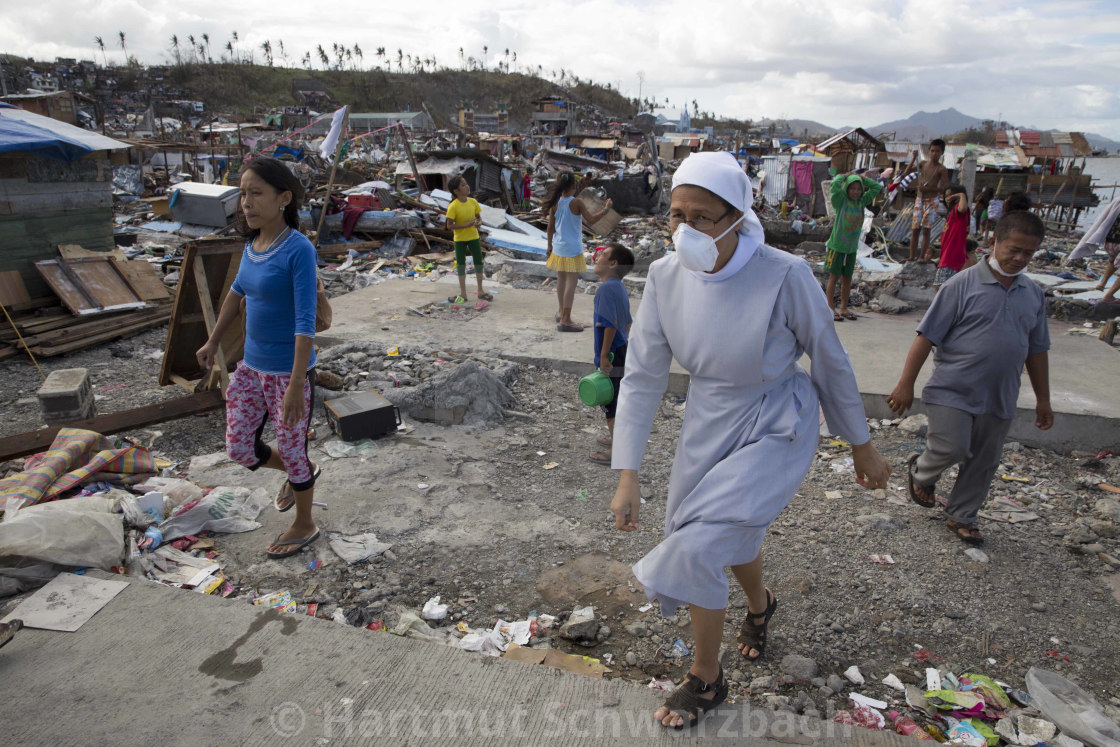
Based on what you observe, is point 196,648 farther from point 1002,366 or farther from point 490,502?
point 1002,366

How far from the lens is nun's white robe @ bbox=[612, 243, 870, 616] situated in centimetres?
175

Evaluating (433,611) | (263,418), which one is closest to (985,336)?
(433,611)

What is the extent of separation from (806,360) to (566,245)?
259 centimetres

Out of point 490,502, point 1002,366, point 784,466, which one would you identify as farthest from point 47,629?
point 1002,366

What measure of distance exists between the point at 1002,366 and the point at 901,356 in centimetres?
278

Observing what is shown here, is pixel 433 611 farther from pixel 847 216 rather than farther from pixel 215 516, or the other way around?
pixel 847 216

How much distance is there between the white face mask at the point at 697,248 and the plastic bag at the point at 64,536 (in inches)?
105

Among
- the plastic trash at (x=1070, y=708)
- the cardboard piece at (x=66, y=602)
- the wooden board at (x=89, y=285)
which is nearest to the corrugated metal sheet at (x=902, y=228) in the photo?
the plastic trash at (x=1070, y=708)

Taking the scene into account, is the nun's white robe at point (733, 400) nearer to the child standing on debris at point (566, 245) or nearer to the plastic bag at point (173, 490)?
the plastic bag at point (173, 490)

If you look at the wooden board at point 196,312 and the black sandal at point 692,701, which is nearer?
the black sandal at point 692,701

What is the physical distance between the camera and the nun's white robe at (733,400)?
1.75 m

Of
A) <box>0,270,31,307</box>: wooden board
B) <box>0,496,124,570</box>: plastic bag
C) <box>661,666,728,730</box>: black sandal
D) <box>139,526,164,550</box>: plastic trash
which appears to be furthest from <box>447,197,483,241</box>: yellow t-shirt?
<box>661,666,728,730</box>: black sandal

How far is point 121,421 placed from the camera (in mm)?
4000

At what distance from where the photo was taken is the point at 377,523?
3.30 m
